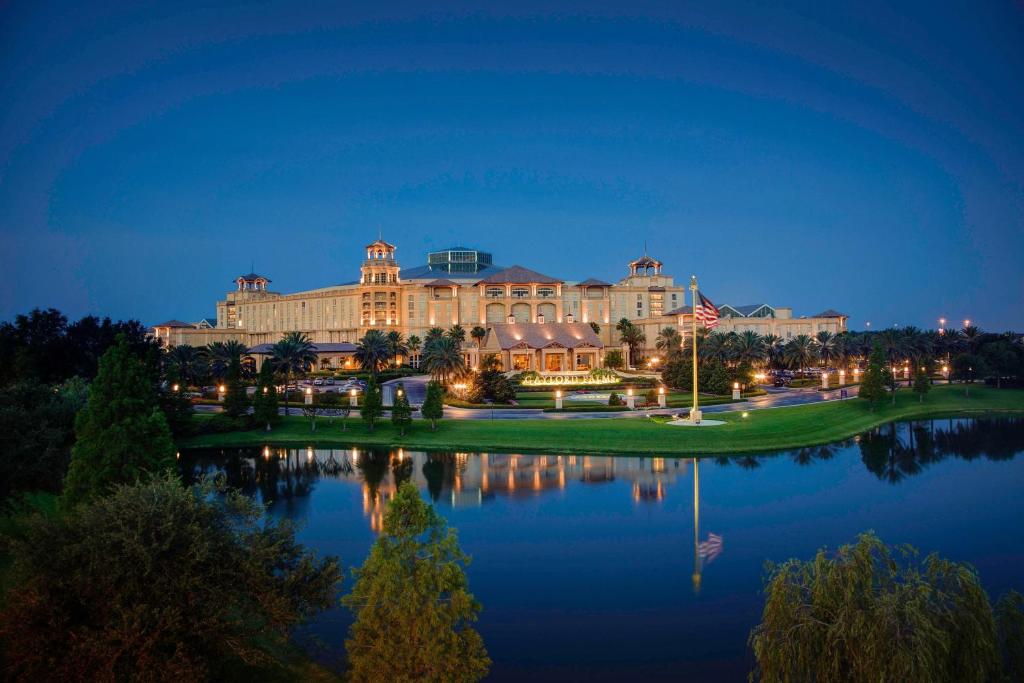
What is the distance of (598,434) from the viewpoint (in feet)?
147

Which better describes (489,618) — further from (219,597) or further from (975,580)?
(975,580)

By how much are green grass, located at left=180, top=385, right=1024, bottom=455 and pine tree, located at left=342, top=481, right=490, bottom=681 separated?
3005 cm

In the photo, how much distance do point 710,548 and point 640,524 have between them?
3.47m

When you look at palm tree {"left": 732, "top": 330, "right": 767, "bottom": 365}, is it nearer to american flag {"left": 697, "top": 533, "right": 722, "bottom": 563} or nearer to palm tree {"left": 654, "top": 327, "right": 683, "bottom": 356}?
palm tree {"left": 654, "top": 327, "right": 683, "bottom": 356}

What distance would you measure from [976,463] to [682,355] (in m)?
37.2

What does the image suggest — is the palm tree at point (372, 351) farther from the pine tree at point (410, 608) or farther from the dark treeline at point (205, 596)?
the pine tree at point (410, 608)

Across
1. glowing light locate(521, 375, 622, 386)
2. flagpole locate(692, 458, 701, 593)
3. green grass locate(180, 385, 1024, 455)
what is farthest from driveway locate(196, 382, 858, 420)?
flagpole locate(692, 458, 701, 593)

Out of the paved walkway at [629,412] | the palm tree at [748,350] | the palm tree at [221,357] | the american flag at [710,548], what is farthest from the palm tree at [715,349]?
the american flag at [710,548]

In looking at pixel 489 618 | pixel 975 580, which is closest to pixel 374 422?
pixel 489 618

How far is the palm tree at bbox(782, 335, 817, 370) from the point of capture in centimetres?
8556

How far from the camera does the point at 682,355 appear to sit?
75.1 m

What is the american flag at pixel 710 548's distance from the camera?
22594mm

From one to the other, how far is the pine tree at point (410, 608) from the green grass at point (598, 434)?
30.1 metres

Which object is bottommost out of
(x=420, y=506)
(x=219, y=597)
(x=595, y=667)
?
(x=595, y=667)
